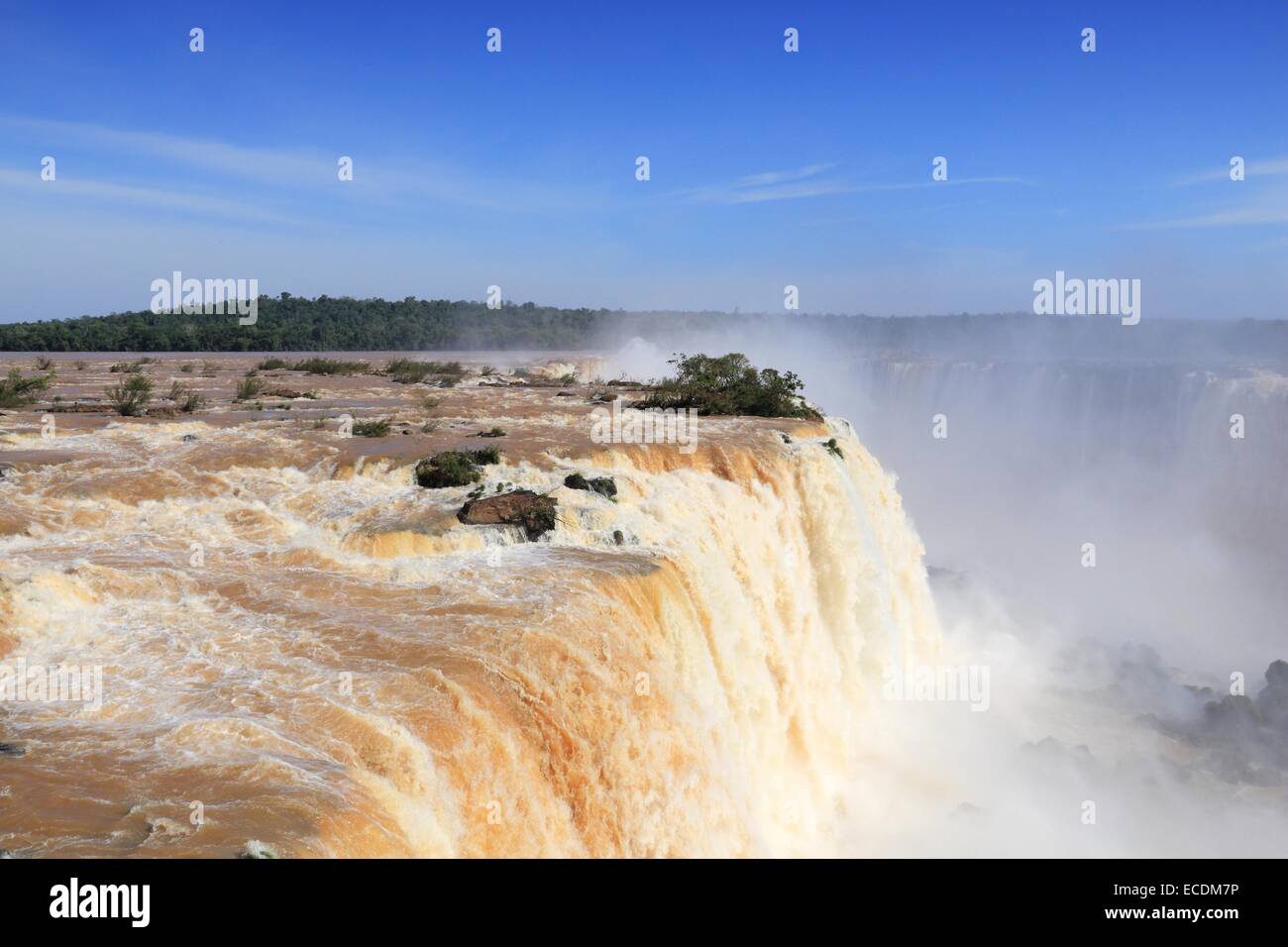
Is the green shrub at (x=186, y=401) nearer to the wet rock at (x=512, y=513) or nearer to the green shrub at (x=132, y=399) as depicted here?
the green shrub at (x=132, y=399)

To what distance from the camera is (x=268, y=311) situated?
83.9 m

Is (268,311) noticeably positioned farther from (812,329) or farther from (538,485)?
(538,485)

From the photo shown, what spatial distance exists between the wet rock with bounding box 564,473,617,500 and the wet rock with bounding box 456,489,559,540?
3.81 ft

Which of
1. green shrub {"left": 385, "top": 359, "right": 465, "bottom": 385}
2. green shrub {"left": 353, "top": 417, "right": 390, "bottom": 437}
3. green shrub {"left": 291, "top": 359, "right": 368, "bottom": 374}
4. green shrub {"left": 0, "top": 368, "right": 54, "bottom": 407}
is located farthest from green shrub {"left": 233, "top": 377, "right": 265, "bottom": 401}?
green shrub {"left": 291, "top": 359, "right": 368, "bottom": 374}

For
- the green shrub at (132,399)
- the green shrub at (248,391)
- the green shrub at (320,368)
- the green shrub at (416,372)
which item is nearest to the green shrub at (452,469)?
the green shrub at (132,399)

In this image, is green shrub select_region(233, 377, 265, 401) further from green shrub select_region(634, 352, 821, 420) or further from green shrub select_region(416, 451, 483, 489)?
green shrub select_region(416, 451, 483, 489)

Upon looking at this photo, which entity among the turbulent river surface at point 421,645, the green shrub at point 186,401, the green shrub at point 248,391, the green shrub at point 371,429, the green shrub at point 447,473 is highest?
the green shrub at point 248,391

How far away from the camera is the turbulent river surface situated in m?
6.26

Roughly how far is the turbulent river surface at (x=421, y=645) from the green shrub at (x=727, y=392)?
534cm

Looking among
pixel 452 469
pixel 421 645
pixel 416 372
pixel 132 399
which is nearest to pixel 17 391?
pixel 132 399

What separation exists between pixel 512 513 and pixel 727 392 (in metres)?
14.0

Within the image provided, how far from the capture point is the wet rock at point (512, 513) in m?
12.5

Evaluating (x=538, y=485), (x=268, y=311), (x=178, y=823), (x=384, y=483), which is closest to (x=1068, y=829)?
(x=538, y=485)

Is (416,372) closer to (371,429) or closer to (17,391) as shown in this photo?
(17,391)
